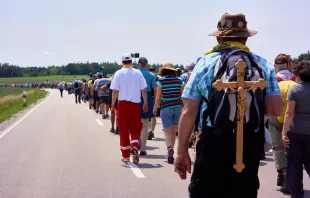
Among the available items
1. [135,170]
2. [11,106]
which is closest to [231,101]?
[135,170]

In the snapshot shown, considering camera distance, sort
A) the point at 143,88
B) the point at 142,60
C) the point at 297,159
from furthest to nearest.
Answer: the point at 142,60 < the point at 143,88 < the point at 297,159

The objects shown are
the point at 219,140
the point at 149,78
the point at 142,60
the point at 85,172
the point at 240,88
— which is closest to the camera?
the point at 240,88

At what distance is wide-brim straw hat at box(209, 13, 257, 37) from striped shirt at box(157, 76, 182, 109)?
5674 mm

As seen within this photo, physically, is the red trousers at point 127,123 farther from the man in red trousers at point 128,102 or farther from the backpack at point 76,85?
the backpack at point 76,85

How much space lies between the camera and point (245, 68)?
12.8 ft

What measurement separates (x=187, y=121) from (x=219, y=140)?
0.31m

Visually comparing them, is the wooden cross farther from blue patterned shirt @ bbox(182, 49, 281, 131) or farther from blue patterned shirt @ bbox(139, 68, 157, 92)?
blue patterned shirt @ bbox(139, 68, 157, 92)

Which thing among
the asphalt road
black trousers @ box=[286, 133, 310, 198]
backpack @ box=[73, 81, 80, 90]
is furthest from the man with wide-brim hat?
backpack @ box=[73, 81, 80, 90]

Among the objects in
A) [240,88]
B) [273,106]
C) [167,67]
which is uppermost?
[167,67]

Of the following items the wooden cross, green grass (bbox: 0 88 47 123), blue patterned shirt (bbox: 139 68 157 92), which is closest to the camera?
the wooden cross

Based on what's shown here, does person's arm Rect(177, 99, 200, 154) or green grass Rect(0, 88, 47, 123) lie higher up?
person's arm Rect(177, 99, 200, 154)

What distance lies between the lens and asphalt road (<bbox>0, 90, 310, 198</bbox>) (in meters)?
7.62

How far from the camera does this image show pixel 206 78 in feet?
13.1

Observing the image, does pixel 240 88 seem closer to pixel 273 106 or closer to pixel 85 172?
pixel 273 106
